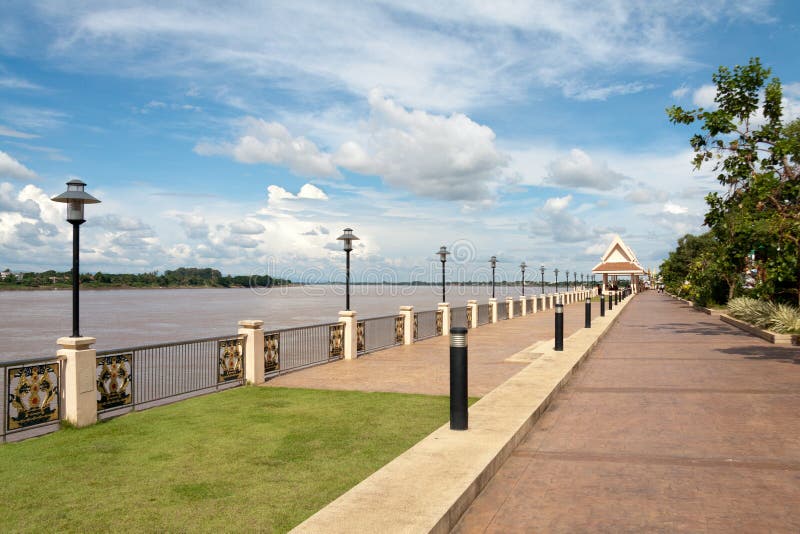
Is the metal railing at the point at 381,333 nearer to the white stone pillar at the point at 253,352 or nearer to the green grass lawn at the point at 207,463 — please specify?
the white stone pillar at the point at 253,352

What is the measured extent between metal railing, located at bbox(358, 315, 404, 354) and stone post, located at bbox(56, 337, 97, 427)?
30.1 ft

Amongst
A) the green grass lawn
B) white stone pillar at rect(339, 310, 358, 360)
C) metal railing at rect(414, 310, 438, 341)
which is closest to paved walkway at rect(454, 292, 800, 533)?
the green grass lawn

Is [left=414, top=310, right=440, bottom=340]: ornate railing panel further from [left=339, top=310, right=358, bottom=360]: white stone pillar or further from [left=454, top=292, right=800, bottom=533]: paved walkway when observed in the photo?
[left=454, top=292, right=800, bottom=533]: paved walkway

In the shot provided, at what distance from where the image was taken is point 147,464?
6539 millimetres

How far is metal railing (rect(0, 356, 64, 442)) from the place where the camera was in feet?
25.8

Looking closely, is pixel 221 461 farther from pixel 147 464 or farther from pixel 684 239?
pixel 684 239

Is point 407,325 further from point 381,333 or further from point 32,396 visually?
point 32,396

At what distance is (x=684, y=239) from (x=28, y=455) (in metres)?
81.1

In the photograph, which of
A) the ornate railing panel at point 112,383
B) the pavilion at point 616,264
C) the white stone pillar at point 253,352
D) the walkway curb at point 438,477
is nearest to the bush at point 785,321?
the walkway curb at point 438,477

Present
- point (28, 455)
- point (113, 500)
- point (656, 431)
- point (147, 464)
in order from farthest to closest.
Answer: point (656, 431)
point (28, 455)
point (147, 464)
point (113, 500)

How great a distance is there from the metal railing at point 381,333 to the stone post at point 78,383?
30.1 ft

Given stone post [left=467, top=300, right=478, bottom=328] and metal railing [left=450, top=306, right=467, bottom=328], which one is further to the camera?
stone post [left=467, top=300, right=478, bottom=328]

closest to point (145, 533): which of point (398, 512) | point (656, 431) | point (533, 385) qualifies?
point (398, 512)

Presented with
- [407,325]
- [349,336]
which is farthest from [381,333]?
[349,336]
